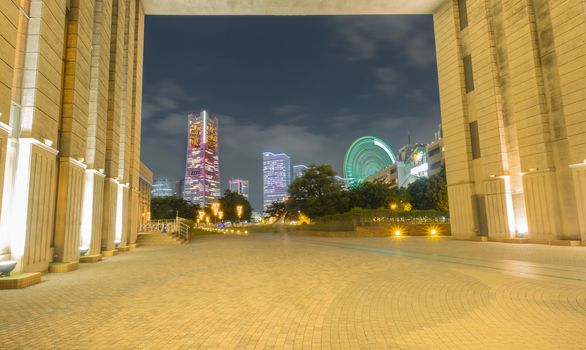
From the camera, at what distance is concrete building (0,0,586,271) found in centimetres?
983

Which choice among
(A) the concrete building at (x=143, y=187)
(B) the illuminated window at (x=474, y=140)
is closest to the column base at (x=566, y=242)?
(B) the illuminated window at (x=474, y=140)

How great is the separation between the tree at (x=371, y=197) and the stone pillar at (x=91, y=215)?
110ft

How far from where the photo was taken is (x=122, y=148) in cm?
2030

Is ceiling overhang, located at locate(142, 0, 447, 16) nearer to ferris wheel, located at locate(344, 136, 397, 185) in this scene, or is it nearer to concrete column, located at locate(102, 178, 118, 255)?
concrete column, located at locate(102, 178, 118, 255)

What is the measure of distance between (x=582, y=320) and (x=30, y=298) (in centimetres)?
990

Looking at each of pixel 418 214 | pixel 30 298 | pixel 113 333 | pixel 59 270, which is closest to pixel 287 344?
pixel 113 333

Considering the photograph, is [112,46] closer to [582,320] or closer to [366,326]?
[366,326]

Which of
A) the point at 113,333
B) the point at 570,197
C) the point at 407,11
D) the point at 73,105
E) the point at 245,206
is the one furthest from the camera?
the point at 245,206

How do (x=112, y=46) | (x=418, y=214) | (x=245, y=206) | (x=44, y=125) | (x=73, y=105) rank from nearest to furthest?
(x=44, y=125)
(x=73, y=105)
(x=112, y=46)
(x=418, y=214)
(x=245, y=206)

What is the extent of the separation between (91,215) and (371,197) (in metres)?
35.3

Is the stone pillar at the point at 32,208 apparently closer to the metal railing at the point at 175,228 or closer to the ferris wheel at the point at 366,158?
the metal railing at the point at 175,228

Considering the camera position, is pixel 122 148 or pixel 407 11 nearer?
pixel 122 148

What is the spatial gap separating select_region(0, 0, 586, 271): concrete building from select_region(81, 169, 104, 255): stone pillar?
59 millimetres

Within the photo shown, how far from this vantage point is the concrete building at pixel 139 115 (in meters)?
9.83
